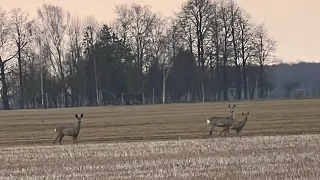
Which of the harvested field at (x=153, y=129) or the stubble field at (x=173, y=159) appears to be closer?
the stubble field at (x=173, y=159)

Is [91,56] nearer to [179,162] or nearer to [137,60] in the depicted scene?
[137,60]

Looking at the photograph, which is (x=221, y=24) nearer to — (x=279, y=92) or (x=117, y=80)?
(x=117, y=80)

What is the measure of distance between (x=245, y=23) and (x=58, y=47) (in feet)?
88.4

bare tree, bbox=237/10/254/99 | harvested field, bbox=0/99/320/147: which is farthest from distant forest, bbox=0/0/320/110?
harvested field, bbox=0/99/320/147

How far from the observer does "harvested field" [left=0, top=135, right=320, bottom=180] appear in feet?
54.7

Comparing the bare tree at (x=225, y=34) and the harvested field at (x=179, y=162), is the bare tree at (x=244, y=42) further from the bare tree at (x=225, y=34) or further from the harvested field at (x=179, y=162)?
the harvested field at (x=179, y=162)

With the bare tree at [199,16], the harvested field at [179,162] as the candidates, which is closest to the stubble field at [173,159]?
the harvested field at [179,162]

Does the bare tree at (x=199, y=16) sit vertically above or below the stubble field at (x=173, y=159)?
above

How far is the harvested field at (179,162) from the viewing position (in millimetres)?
16688

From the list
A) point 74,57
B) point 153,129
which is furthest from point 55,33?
point 153,129

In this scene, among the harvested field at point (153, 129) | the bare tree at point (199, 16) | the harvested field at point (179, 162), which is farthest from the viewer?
the bare tree at point (199, 16)

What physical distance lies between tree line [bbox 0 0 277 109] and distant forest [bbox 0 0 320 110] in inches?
5.3

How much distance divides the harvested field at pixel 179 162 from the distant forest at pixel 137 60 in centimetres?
6979

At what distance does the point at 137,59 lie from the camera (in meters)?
100
